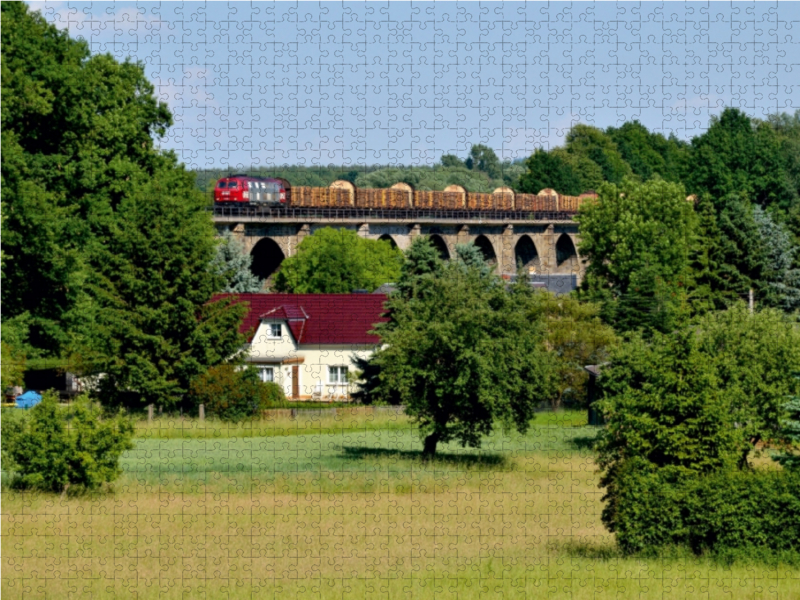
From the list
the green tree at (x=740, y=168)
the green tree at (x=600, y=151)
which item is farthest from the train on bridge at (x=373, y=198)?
the green tree at (x=600, y=151)

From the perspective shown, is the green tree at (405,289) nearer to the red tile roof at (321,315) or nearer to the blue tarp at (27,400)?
the red tile roof at (321,315)

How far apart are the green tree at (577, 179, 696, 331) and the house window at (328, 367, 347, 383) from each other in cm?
1695

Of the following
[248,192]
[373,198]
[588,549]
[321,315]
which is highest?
[373,198]

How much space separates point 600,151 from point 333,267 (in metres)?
60.8

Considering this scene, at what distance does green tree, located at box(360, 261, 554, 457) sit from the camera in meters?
38.8

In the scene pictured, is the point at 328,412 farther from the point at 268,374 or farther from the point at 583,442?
the point at 268,374

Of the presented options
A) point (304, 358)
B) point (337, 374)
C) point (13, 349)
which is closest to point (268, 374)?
point (304, 358)

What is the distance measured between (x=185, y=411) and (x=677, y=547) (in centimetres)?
2602

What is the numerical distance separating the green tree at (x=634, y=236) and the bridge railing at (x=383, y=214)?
1759 cm

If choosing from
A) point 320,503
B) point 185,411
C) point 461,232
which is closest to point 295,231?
point 461,232

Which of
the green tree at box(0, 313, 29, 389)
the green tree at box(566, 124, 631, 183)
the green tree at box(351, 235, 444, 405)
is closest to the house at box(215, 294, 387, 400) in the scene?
the green tree at box(351, 235, 444, 405)

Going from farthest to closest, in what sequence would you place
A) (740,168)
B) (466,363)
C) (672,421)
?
(740,168) → (466,363) → (672,421)

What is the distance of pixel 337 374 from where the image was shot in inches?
2234

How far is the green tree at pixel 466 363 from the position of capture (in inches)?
1529
